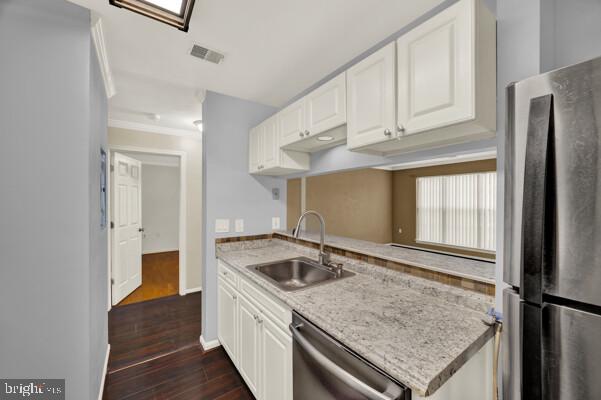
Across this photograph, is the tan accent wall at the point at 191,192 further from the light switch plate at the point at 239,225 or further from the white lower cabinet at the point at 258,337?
the white lower cabinet at the point at 258,337

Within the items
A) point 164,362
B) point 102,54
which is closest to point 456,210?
point 164,362

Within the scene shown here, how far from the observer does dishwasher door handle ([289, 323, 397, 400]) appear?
0.76 meters

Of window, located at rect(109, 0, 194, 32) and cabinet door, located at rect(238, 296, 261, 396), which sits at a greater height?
window, located at rect(109, 0, 194, 32)

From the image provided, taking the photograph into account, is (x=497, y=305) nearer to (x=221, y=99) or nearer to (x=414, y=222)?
(x=221, y=99)

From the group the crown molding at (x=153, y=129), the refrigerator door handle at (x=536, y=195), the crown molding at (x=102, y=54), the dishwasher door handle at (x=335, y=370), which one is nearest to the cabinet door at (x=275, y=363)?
the dishwasher door handle at (x=335, y=370)

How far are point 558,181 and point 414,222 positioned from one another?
4.48 meters

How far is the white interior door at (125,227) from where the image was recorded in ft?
10.1

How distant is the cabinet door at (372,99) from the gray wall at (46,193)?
60.4 inches

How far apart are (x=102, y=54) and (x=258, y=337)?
2205mm

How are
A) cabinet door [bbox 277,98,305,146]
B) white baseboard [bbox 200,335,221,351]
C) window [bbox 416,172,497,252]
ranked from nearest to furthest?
1. cabinet door [bbox 277,98,305,146]
2. white baseboard [bbox 200,335,221,351]
3. window [bbox 416,172,497,252]

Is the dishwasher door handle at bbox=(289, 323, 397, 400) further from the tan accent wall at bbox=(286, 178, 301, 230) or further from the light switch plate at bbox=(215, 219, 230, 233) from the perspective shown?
the tan accent wall at bbox=(286, 178, 301, 230)

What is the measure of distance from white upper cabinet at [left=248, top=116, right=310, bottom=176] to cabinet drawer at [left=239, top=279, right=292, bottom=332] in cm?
104

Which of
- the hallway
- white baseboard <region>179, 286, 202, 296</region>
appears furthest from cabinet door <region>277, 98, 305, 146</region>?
the hallway

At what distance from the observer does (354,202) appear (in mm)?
3486
